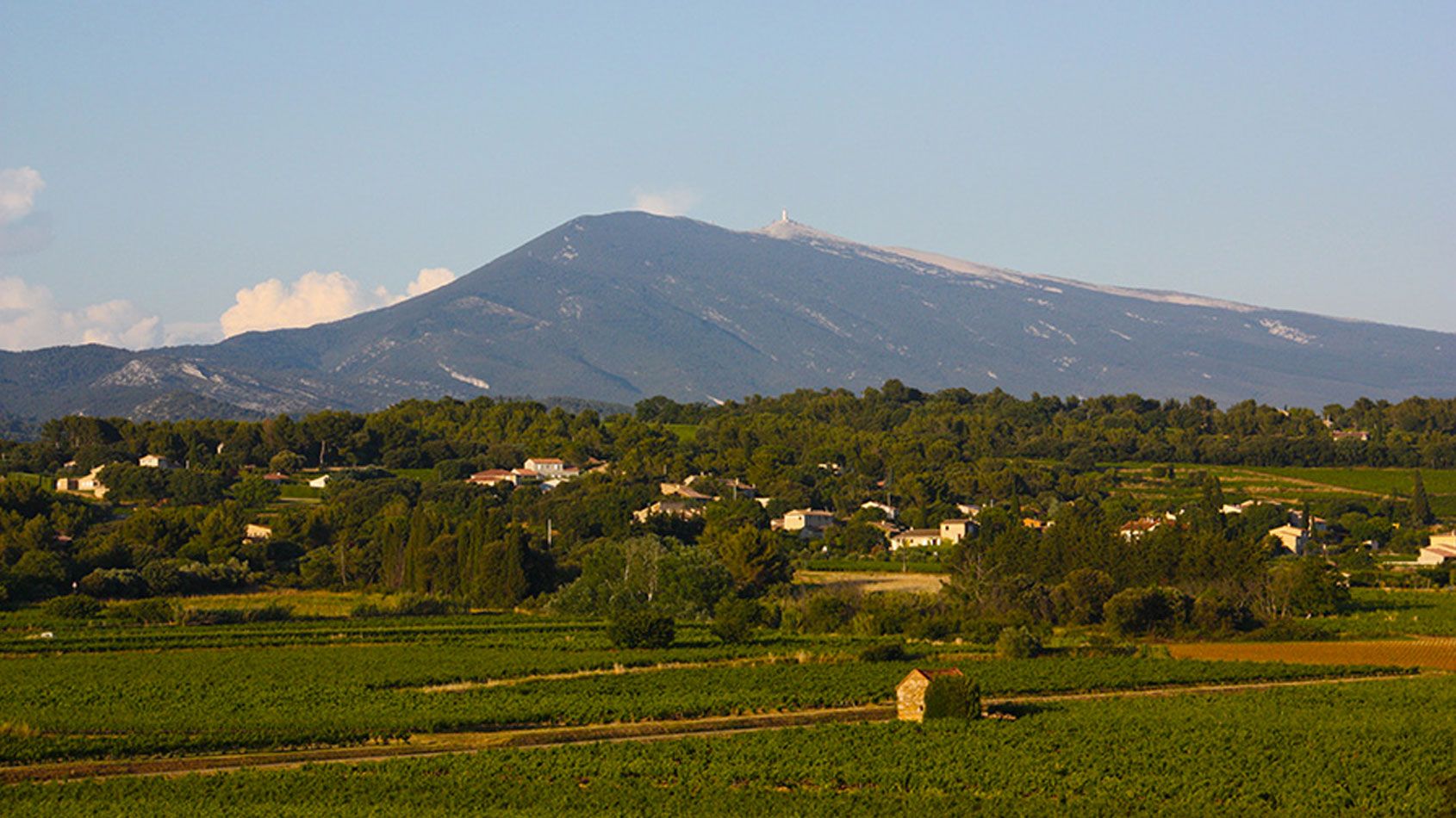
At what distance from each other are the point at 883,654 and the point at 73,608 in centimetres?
3264

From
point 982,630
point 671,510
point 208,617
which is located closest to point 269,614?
Result: point 208,617

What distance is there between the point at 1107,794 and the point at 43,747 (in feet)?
68.8

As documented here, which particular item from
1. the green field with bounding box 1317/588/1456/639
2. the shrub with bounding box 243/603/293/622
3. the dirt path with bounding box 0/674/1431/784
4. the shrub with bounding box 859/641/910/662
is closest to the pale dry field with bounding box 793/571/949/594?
the green field with bounding box 1317/588/1456/639

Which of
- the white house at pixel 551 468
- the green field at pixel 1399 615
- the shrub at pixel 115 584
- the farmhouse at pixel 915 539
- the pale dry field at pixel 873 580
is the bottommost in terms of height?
the shrub at pixel 115 584

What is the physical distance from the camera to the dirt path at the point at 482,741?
107ft

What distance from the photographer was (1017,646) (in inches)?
2148

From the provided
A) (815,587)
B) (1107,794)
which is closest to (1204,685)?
(1107,794)

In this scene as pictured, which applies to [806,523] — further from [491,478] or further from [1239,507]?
[1239,507]

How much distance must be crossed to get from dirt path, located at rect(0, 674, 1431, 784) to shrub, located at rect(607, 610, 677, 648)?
15.0 meters

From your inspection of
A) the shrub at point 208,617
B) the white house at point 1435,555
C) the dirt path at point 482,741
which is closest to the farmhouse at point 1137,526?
the white house at point 1435,555

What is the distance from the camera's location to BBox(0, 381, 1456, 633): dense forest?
7381 centimetres

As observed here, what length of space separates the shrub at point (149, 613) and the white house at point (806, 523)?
53422 mm

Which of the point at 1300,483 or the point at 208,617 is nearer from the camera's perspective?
the point at 208,617

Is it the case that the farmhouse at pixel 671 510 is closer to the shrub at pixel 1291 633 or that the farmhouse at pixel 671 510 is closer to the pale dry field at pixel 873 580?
the pale dry field at pixel 873 580
